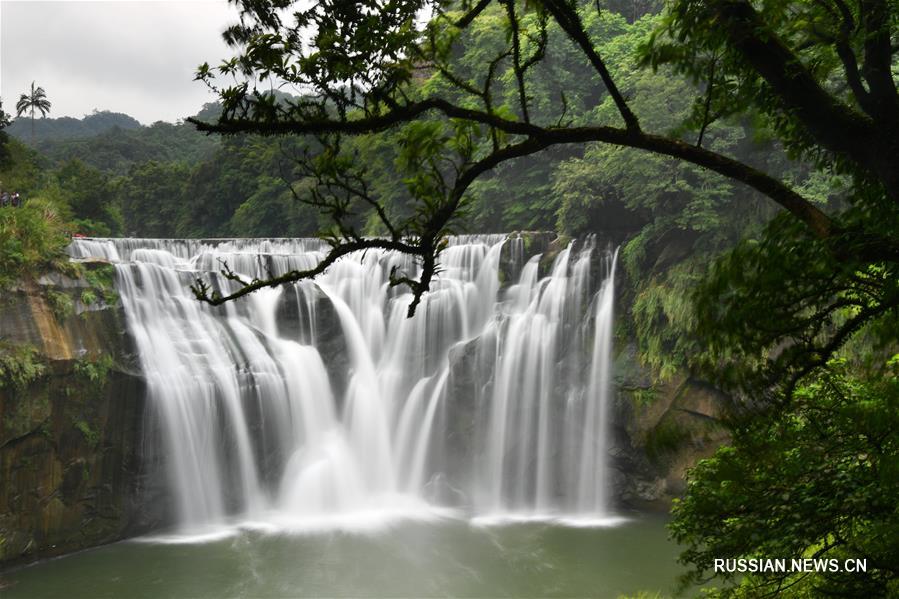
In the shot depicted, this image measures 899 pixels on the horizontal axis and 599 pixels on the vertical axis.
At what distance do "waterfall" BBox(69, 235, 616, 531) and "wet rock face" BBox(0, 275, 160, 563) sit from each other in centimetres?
67

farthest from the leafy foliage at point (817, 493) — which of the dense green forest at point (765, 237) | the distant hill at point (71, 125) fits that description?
the distant hill at point (71, 125)

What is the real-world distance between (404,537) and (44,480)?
695 centimetres

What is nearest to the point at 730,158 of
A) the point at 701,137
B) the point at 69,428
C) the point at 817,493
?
the point at 701,137

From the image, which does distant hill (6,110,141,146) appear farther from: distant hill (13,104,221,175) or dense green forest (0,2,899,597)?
dense green forest (0,2,899,597)

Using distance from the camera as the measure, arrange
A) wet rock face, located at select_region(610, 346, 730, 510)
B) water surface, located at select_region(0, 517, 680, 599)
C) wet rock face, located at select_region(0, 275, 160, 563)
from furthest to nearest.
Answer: wet rock face, located at select_region(610, 346, 730, 510) → wet rock face, located at select_region(0, 275, 160, 563) → water surface, located at select_region(0, 517, 680, 599)

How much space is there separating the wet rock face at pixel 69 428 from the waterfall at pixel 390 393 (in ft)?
2.20

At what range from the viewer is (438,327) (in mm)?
18328

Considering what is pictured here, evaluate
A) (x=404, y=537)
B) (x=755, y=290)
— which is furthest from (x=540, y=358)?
(x=755, y=290)

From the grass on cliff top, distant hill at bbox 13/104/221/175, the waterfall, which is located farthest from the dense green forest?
distant hill at bbox 13/104/221/175

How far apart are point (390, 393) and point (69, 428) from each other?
7.37 m

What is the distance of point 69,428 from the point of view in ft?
44.0

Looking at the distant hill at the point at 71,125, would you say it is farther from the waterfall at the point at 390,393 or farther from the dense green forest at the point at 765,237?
the dense green forest at the point at 765,237

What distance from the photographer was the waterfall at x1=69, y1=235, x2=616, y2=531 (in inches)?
606

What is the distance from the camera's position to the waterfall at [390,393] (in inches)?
606
